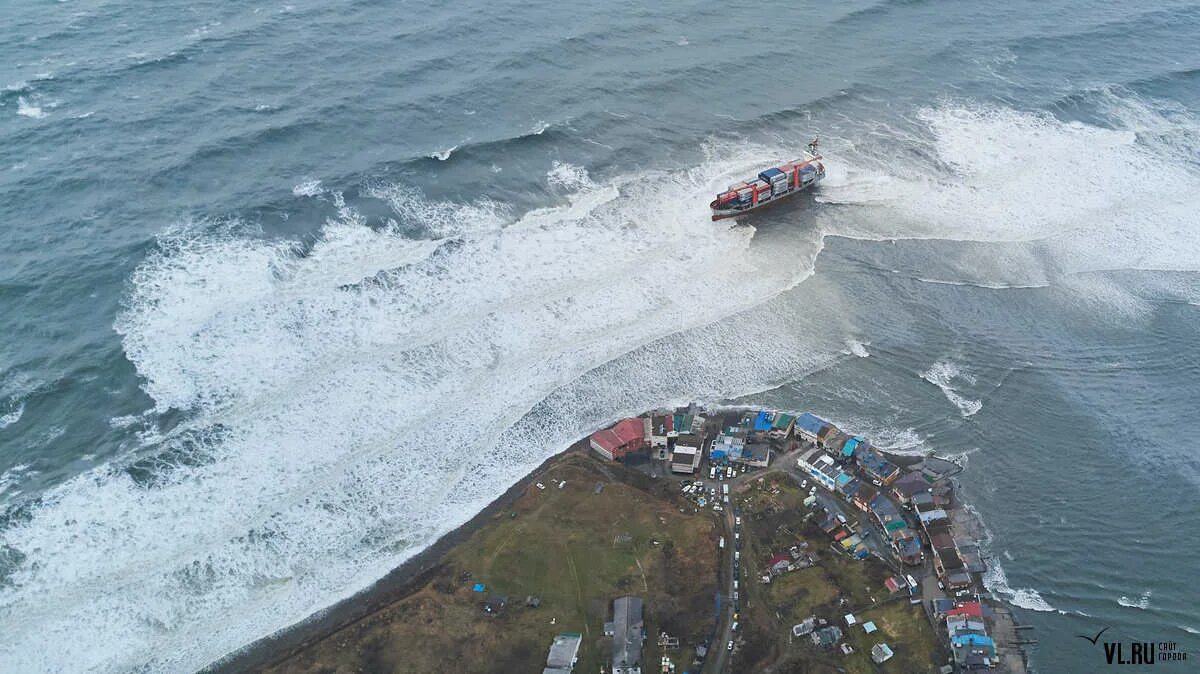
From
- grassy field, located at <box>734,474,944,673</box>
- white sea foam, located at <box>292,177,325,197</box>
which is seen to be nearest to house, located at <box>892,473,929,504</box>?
grassy field, located at <box>734,474,944,673</box>

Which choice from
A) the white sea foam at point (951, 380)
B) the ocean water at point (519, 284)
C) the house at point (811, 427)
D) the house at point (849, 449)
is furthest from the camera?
the white sea foam at point (951, 380)

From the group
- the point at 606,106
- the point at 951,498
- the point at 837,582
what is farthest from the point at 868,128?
the point at 837,582

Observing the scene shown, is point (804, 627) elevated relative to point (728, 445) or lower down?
lower down

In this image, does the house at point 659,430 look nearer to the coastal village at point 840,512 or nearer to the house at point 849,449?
the coastal village at point 840,512

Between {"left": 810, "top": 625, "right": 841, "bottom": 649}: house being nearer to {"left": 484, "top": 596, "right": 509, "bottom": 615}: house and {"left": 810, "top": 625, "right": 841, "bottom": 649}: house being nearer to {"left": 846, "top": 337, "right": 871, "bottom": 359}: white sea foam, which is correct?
{"left": 484, "top": 596, "right": 509, "bottom": 615}: house

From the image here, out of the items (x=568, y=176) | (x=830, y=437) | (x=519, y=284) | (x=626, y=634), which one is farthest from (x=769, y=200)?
(x=626, y=634)

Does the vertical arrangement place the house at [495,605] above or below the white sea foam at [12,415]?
below

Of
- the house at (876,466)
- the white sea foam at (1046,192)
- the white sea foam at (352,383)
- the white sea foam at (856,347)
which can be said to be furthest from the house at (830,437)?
the white sea foam at (1046,192)

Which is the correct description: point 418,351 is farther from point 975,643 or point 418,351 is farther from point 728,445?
point 975,643
